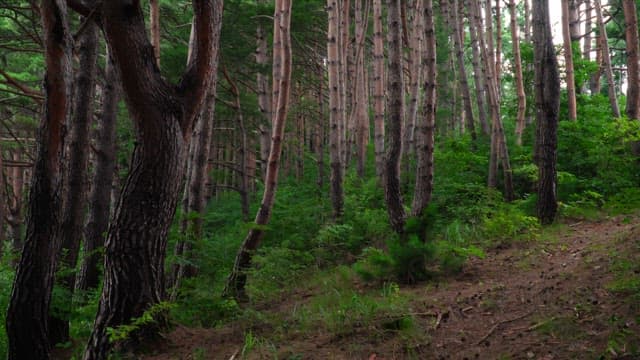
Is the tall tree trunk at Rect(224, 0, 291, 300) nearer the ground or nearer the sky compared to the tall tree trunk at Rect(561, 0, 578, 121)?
nearer the ground

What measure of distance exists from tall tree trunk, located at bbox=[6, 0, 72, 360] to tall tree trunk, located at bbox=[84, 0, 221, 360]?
1444 millimetres

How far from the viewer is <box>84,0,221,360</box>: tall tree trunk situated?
4.45 metres

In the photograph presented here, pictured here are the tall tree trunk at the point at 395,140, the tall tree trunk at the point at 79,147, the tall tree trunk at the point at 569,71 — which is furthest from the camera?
the tall tree trunk at the point at 569,71

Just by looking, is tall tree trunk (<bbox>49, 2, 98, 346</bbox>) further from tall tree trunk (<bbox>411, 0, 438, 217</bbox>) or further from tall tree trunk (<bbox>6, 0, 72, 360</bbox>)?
tall tree trunk (<bbox>411, 0, 438, 217</bbox>)

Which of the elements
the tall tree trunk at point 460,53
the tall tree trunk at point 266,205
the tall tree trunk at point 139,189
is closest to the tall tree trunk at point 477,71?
the tall tree trunk at point 460,53

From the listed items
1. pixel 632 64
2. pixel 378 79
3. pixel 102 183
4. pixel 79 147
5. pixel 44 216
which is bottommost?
pixel 44 216

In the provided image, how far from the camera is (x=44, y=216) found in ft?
18.0

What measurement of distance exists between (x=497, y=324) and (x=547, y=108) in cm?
497

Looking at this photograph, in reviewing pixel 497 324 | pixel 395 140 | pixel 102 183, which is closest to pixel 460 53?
pixel 395 140

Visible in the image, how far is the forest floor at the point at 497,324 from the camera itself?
3.63 m

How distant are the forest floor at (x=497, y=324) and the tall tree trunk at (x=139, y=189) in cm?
54

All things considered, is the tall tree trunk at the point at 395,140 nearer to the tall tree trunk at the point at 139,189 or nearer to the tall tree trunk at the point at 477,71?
the tall tree trunk at the point at 139,189

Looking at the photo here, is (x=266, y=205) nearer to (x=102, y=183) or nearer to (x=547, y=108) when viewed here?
(x=102, y=183)

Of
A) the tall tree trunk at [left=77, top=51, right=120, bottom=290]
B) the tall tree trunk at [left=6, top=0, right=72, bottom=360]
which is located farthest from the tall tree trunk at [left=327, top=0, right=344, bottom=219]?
the tall tree trunk at [left=6, top=0, right=72, bottom=360]
